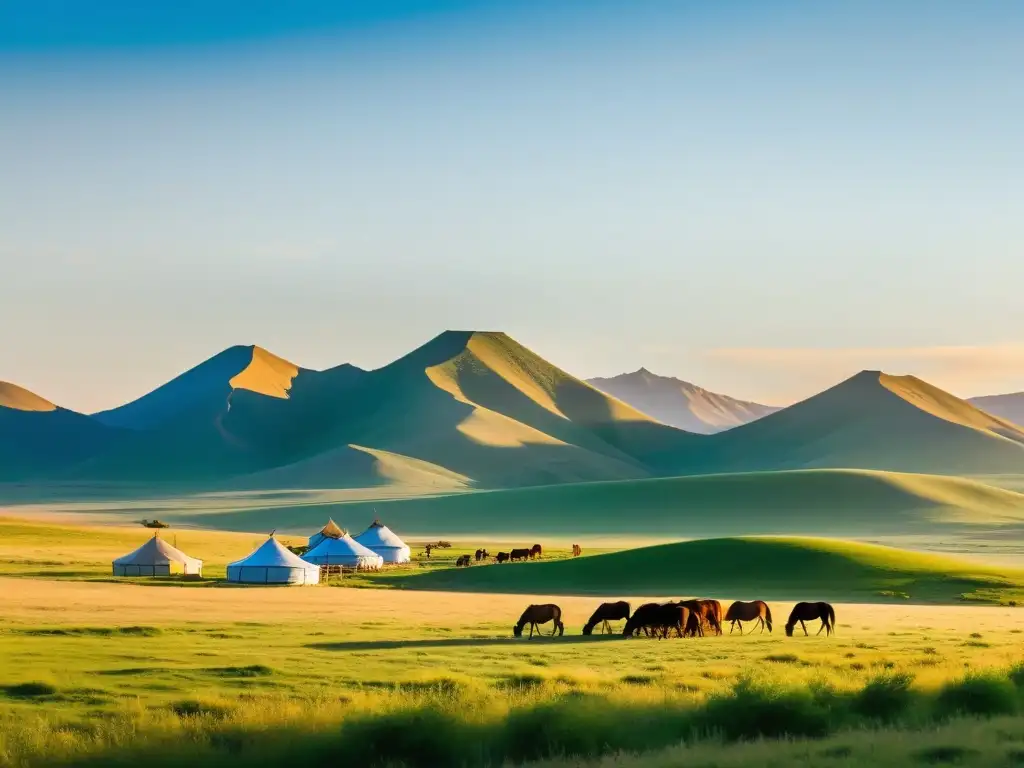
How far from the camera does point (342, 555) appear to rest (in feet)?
287

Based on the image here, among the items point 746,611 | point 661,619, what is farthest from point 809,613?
point 661,619

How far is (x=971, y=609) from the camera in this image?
2419 inches

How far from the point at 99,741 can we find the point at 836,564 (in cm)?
6106

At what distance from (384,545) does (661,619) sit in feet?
171

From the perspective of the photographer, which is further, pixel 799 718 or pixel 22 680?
pixel 22 680

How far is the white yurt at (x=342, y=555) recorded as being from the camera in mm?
87062

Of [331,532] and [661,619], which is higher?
[331,532]

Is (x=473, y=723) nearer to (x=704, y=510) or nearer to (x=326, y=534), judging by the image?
(x=326, y=534)

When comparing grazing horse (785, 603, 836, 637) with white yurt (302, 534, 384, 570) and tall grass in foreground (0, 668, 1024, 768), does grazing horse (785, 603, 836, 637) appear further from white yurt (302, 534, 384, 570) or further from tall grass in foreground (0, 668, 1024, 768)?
white yurt (302, 534, 384, 570)

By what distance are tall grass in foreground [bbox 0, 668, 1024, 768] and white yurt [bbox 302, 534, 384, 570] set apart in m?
59.6

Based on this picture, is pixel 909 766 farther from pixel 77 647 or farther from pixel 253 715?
pixel 77 647

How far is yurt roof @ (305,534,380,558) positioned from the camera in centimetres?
8731

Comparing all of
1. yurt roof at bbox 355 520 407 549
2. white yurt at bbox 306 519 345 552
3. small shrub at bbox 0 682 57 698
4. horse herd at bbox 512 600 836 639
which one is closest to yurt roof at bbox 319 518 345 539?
white yurt at bbox 306 519 345 552

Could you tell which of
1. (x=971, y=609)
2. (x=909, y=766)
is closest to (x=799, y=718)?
(x=909, y=766)
